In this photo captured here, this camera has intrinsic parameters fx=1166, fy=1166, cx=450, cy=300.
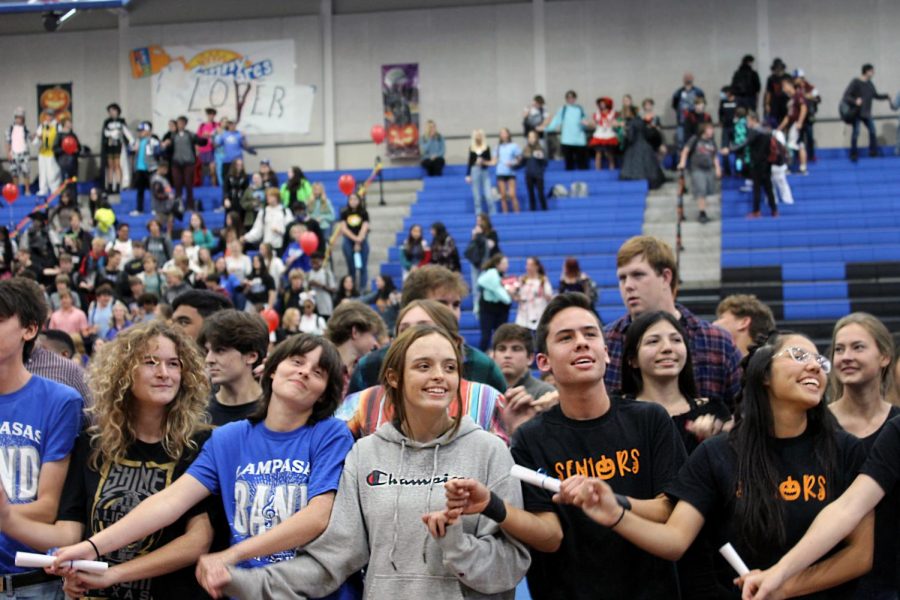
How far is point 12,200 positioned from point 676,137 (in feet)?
48.5

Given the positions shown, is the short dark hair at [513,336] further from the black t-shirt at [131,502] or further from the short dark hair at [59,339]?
the black t-shirt at [131,502]

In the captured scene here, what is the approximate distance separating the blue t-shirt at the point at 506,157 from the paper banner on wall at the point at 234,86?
288 inches

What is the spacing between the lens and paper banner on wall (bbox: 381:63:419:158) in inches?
1083

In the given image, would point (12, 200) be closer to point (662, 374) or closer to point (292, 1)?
point (292, 1)

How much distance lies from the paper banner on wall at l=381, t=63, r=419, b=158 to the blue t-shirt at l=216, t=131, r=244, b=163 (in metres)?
3.65

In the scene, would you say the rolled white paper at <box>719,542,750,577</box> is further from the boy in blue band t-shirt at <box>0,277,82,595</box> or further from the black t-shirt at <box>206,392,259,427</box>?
the boy in blue band t-shirt at <box>0,277,82,595</box>

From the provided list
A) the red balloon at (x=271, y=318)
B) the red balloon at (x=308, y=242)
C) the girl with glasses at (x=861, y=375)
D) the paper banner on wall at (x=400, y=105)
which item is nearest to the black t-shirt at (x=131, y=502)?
the girl with glasses at (x=861, y=375)

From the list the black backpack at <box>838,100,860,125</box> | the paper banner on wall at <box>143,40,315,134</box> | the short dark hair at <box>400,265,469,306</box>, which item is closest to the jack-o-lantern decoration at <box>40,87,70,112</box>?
the paper banner on wall at <box>143,40,315,134</box>

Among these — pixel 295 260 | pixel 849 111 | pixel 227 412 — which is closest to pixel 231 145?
pixel 295 260

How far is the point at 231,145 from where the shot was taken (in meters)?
25.8

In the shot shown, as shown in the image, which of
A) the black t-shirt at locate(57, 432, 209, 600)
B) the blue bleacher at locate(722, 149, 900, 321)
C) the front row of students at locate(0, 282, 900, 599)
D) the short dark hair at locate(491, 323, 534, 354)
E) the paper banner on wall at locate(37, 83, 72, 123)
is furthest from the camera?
the paper banner on wall at locate(37, 83, 72, 123)

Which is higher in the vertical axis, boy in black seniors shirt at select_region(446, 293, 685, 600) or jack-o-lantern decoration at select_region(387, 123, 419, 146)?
jack-o-lantern decoration at select_region(387, 123, 419, 146)

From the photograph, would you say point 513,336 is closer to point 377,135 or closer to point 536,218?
point 536,218

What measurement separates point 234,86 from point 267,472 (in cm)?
2537
